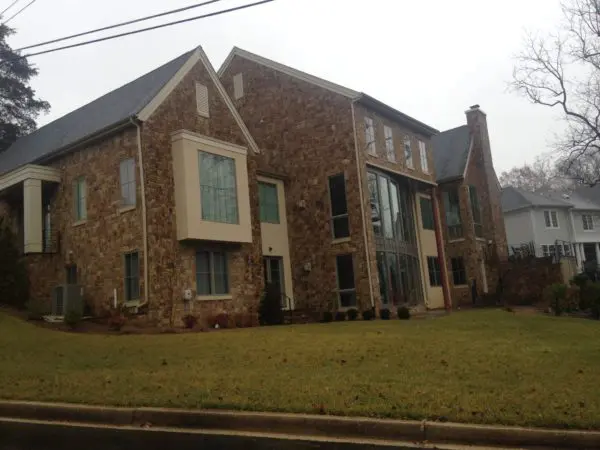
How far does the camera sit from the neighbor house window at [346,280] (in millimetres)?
22900

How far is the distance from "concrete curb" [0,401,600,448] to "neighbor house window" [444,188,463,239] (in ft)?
89.6

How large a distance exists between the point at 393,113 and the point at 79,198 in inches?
531

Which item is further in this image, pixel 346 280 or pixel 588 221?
pixel 588 221

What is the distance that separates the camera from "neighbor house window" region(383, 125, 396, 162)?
25578 millimetres

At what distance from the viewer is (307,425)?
252 inches

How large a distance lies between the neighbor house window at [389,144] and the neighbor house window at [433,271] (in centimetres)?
589

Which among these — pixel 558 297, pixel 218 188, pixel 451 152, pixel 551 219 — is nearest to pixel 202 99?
pixel 218 188

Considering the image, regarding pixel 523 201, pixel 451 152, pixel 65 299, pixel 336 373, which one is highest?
pixel 451 152

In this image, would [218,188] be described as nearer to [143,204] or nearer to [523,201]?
[143,204]

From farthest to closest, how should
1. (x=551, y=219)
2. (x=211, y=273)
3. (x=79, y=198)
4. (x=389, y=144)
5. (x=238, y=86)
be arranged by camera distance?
(x=551, y=219) → (x=238, y=86) → (x=389, y=144) → (x=79, y=198) → (x=211, y=273)

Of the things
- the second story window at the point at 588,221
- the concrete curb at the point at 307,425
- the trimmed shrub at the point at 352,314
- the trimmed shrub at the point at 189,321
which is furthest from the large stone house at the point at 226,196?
the second story window at the point at 588,221

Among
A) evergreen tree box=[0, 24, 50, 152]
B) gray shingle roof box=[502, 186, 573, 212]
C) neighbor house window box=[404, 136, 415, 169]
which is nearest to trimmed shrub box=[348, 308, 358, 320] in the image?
neighbor house window box=[404, 136, 415, 169]

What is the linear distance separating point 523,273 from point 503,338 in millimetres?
19806

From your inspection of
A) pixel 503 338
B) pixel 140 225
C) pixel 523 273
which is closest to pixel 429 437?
pixel 503 338
